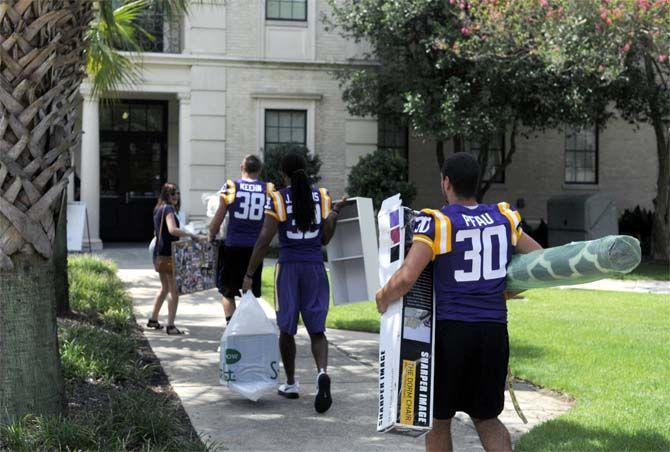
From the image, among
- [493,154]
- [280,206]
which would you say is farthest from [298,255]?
[493,154]

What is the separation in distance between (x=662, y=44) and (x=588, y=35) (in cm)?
126

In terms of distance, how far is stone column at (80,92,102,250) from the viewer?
19.4m

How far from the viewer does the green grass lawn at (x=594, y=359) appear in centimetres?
567

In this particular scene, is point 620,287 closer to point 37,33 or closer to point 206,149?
point 206,149

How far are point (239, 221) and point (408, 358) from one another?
14.2 feet

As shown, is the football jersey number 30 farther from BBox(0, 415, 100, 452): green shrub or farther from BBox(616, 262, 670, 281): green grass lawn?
BBox(616, 262, 670, 281): green grass lawn

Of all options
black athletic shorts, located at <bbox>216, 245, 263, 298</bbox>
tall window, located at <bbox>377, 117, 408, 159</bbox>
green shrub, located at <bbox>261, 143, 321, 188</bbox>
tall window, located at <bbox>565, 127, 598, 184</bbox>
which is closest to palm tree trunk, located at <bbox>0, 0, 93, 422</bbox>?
black athletic shorts, located at <bbox>216, 245, 263, 298</bbox>

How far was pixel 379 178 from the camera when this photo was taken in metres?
19.2

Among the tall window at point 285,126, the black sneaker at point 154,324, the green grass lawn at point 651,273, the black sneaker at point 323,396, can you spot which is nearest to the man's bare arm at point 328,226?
the black sneaker at point 323,396

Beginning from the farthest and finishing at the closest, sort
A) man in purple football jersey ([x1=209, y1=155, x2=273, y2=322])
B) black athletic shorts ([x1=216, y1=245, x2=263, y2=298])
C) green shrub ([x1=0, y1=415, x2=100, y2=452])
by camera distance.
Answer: black athletic shorts ([x1=216, y1=245, x2=263, y2=298]) → man in purple football jersey ([x1=209, y1=155, x2=273, y2=322]) → green shrub ([x1=0, y1=415, x2=100, y2=452])

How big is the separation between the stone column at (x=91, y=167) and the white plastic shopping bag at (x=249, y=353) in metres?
13.9

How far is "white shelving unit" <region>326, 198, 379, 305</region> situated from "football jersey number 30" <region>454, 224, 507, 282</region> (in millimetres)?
3302

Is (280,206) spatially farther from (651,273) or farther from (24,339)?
(651,273)

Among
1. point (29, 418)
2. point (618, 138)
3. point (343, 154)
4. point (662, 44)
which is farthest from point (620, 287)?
point (29, 418)
